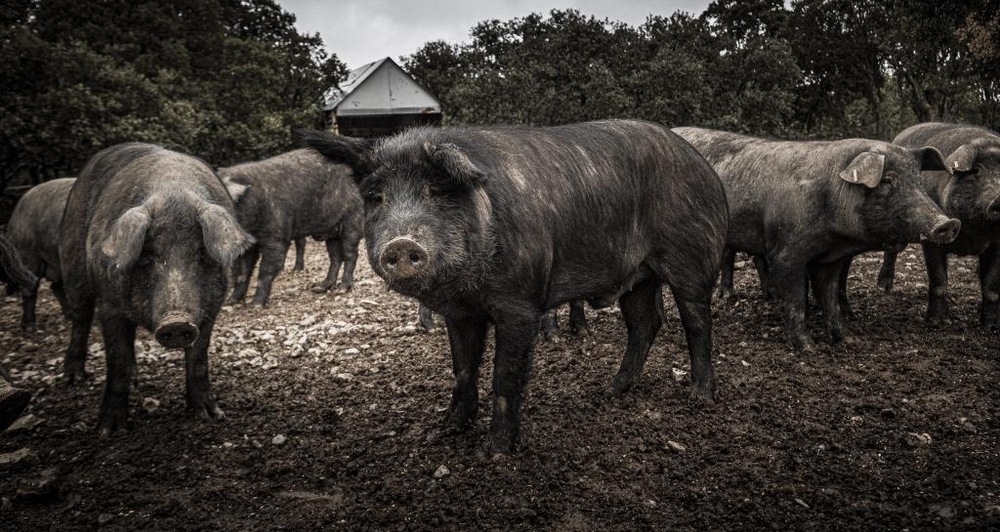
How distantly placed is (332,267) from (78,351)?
195 inches

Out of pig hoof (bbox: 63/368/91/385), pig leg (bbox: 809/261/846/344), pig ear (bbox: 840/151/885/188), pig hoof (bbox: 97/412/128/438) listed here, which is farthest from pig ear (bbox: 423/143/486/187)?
pig hoof (bbox: 63/368/91/385)

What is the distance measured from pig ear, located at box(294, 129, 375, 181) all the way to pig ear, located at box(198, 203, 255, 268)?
81cm

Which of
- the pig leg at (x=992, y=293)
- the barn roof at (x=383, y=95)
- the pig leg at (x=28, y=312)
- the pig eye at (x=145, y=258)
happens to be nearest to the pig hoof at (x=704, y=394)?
the pig leg at (x=992, y=293)

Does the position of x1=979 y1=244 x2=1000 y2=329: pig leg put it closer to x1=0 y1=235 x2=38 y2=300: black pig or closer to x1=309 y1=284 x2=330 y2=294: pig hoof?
x1=0 y1=235 x2=38 y2=300: black pig

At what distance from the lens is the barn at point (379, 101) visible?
3806 centimetres

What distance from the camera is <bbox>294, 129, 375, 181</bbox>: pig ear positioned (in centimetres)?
343

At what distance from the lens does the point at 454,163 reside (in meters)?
3.14

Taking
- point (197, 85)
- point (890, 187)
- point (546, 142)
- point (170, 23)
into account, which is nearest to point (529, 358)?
point (546, 142)

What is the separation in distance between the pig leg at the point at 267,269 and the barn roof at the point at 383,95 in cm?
3085

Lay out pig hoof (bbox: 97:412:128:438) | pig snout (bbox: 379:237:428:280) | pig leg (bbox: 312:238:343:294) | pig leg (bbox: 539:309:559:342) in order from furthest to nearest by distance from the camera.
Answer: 1. pig leg (bbox: 312:238:343:294)
2. pig leg (bbox: 539:309:559:342)
3. pig hoof (bbox: 97:412:128:438)
4. pig snout (bbox: 379:237:428:280)

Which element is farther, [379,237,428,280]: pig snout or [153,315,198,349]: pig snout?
[153,315,198,349]: pig snout

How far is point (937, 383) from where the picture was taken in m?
4.57

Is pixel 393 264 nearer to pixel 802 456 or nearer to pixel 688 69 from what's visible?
pixel 802 456

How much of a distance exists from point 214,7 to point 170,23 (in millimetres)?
3234
